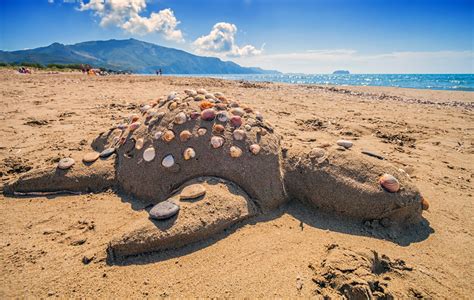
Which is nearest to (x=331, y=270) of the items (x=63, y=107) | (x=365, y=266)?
(x=365, y=266)

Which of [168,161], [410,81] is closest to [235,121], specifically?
[168,161]

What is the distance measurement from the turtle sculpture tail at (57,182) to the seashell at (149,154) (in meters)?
0.60

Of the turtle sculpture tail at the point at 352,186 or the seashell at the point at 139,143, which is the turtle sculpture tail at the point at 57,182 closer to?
the seashell at the point at 139,143

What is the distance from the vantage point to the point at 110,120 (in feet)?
22.0

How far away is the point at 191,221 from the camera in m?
2.62

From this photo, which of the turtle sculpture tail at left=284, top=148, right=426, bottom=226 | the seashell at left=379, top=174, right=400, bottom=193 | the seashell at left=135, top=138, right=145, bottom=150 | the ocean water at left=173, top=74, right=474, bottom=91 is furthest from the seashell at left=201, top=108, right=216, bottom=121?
the ocean water at left=173, top=74, right=474, bottom=91

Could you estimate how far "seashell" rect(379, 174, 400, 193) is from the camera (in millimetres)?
2994

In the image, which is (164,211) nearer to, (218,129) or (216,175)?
(216,175)

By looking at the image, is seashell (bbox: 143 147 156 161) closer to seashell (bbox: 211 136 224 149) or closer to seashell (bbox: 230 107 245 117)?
seashell (bbox: 211 136 224 149)

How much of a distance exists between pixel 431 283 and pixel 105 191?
3736 mm

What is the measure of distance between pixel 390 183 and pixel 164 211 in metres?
2.53

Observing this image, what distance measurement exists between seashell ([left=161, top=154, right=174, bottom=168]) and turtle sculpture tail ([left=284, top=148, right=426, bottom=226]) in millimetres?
1486

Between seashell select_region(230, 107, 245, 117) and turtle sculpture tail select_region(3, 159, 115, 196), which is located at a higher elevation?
seashell select_region(230, 107, 245, 117)

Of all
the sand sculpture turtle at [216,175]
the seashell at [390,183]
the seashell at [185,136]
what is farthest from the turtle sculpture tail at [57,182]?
the seashell at [390,183]
